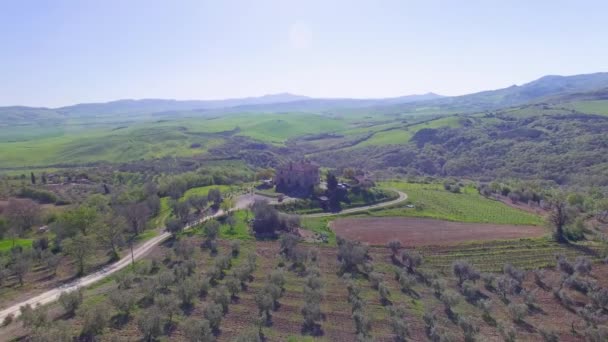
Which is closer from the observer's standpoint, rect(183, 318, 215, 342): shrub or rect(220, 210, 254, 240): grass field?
rect(183, 318, 215, 342): shrub

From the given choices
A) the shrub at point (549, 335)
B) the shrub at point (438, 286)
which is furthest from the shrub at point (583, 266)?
the shrub at point (438, 286)

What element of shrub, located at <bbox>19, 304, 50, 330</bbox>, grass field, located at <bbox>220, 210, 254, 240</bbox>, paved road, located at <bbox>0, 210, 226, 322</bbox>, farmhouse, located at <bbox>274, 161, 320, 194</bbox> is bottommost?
paved road, located at <bbox>0, 210, 226, 322</bbox>

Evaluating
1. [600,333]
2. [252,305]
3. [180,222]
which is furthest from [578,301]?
[180,222]

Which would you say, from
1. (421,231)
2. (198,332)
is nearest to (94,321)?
(198,332)

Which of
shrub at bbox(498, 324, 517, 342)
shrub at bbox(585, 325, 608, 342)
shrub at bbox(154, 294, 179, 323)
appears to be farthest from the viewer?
shrub at bbox(154, 294, 179, 323)

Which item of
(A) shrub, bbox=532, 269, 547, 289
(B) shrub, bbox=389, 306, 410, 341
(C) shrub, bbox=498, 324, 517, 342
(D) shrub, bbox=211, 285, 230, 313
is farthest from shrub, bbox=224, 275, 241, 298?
(A) shrub, bbox=532, 269, 547, 289

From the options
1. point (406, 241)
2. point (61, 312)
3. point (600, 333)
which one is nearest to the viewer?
point (600, 333)

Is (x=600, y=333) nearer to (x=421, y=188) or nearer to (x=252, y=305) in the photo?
(x=252, y=305)

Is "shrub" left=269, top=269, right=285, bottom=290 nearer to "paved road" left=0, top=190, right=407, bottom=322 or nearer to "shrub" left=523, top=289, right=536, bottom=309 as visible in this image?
"paved road" left=0, top=190, right=407, bottom=322
